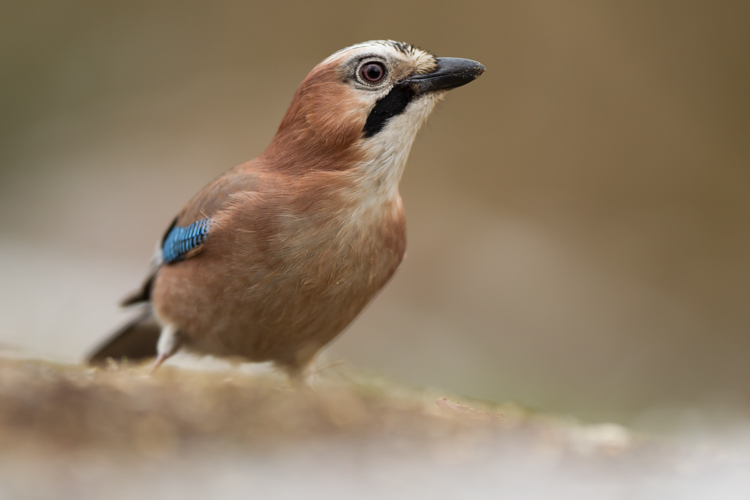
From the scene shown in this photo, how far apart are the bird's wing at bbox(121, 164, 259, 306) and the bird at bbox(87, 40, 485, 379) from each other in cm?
1

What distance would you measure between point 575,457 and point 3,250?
10.1m

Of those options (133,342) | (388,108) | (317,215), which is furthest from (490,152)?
(317,215)

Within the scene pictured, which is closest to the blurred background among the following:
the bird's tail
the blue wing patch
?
the bird's tail

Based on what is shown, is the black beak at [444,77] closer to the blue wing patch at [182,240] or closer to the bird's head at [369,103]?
the bird's head at [369,103]

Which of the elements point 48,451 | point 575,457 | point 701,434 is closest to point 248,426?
point 48,451

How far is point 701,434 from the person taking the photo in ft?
12.9

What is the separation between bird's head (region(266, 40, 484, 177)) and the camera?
13.8 ft

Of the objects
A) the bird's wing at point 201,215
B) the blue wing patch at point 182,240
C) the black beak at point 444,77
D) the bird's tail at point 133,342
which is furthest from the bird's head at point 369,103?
the bird's tail at point 133,342

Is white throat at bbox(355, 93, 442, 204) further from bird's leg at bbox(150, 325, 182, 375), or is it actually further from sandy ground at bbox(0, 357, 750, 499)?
bird's leg at bbox(150, 325, 182, 375)

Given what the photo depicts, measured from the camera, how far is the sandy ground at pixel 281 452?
2.12 meters

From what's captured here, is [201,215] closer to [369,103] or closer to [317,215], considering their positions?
[317,215]

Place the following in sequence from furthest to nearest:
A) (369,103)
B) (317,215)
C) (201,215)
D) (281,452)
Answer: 1. (201,215)
2. (369,103)
3. (317,215)
4. (281,452)

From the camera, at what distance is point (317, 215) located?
4051 mm

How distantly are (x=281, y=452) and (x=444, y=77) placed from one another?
109 inches
